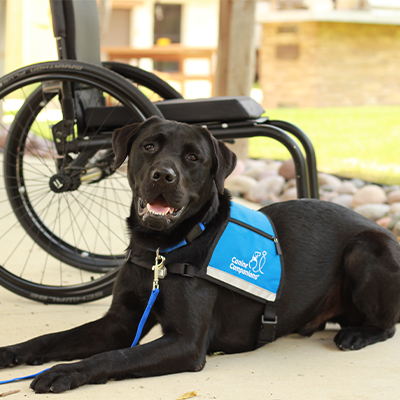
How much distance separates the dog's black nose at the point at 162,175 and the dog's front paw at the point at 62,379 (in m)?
0.74

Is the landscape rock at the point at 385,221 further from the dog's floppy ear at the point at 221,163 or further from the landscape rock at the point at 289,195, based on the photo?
the dog's floppy ear at the point at 221,163

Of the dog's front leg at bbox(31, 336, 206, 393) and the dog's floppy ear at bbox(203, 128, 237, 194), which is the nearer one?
the dog's front leg at bbox(31, 336, 206, 393)

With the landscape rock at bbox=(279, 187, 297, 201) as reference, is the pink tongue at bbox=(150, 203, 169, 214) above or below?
above

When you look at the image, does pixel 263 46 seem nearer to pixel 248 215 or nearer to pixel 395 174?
pixel 395 174

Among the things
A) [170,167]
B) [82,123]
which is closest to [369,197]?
[82,123]

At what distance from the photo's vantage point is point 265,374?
2.33 meters

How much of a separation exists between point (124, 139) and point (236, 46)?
16.9ft

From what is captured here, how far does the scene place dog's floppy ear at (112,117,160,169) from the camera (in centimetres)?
252

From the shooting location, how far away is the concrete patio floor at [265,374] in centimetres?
210

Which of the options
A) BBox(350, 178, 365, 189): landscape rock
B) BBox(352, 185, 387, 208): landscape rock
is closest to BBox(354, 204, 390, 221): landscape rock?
BBox(352, 185, 387, 208): landscape rock

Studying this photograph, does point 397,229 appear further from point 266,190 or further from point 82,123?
point 82,123

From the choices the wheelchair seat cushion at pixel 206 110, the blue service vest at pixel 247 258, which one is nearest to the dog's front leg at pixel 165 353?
the blue service vest at pixel 247 258

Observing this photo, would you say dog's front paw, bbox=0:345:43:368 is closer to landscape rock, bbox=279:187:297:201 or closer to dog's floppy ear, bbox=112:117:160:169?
dog's floppy ear, bbox=112:117:160:169

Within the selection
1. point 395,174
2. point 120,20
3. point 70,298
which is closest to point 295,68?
point 120,20
